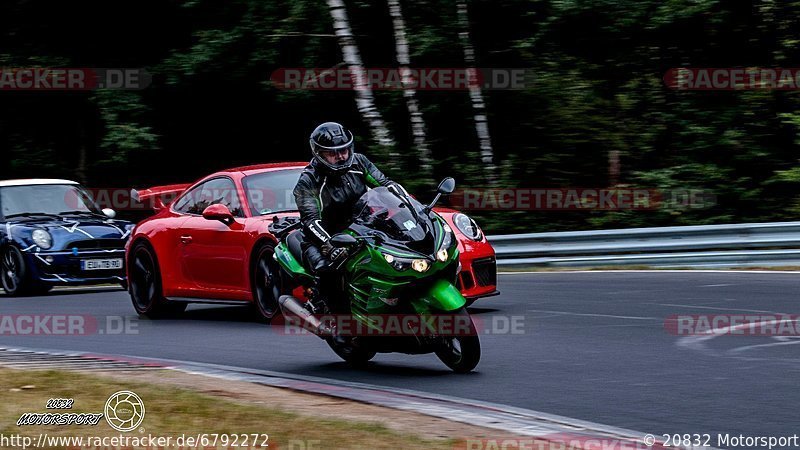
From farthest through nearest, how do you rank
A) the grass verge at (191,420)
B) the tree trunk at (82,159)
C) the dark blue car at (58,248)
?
the tree trunk at (82,159), the dark blue car at (58,248), the grass verge at (191,420)

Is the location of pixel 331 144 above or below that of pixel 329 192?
above

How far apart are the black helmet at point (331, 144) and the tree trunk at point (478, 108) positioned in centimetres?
1328

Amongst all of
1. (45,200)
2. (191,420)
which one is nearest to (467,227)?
(191,420)

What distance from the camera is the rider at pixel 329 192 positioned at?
949 centimetres

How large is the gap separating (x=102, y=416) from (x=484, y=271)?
227 inches

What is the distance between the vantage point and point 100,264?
1784cm

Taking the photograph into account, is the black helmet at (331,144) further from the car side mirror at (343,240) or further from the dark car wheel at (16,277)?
the dark car wheel at (16,277)

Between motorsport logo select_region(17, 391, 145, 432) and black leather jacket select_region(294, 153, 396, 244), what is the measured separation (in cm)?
203

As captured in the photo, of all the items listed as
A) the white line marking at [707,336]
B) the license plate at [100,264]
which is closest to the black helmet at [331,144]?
the white line marking at [707,336]

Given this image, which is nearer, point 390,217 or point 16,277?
point 390,217

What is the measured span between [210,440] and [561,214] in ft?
51.1
